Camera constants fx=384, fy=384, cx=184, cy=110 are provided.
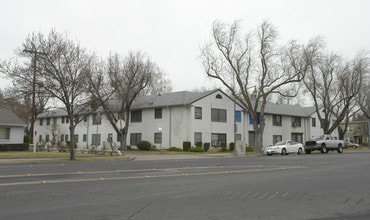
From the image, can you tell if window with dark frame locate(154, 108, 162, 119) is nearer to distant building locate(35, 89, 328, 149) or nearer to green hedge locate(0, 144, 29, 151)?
distant building locate(35, 89, 328, 149)

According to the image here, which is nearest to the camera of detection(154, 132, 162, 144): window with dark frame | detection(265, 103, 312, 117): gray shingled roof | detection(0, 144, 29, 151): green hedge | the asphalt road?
the asphalt road

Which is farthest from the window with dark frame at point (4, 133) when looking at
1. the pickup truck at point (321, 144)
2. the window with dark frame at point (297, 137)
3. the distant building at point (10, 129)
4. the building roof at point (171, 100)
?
the window with dark frame at point (297, 137)

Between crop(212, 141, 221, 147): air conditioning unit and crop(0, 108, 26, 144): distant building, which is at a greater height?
crop(0, 108, 26, 144): distant building

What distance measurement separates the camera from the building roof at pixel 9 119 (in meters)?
40.8

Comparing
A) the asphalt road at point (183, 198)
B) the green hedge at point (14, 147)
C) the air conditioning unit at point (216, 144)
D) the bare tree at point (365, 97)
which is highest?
the bare tree at point (365, 97)

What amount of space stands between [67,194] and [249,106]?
37.1 meters

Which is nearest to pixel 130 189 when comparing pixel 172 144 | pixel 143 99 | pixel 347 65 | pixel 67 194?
pixel 67 194

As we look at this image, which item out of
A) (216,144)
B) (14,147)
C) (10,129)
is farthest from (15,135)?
(216,144)

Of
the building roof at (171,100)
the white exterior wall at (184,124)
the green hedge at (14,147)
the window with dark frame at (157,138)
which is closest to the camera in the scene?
the green hedge at (14,147)

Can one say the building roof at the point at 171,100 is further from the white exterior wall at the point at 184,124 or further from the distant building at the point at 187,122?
the white exterior wall at the point at 184,124

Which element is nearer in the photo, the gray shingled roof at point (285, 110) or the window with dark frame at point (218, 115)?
the window with dark frame at point (218, 115)

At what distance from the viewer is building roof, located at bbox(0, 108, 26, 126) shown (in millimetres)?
40844

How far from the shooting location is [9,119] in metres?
41.8

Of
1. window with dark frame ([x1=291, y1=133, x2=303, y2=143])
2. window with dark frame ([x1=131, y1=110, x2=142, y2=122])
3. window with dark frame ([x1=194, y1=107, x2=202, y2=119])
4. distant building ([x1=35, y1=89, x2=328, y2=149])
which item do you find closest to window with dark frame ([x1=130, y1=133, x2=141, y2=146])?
distant building ([x1=35, y1=89, x2=328, y2=149])
